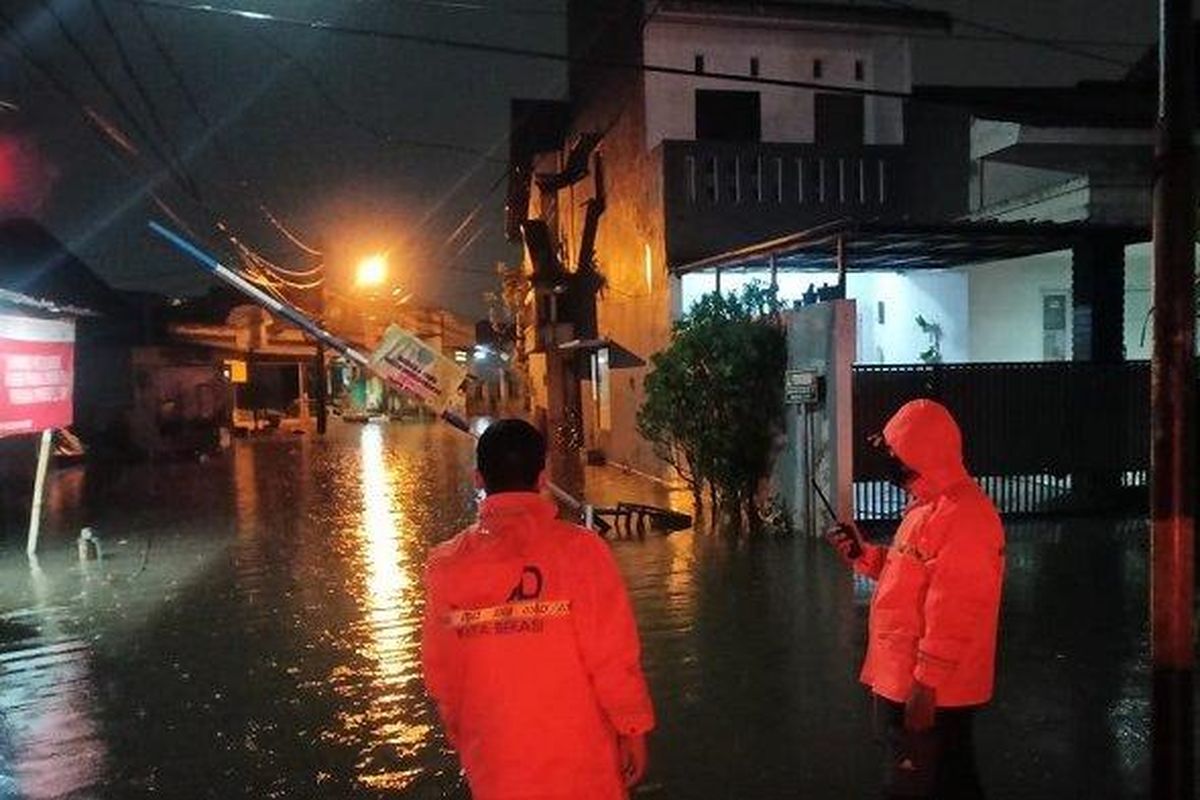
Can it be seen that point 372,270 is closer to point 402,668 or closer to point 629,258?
point 629,258

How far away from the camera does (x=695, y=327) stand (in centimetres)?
1231

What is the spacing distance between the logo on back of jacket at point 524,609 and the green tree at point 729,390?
9477 mm

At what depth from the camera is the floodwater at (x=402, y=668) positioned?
5156 mm

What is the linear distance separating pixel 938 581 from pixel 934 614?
103 millimetres

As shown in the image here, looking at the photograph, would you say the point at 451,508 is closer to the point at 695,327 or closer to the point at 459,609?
the point at 695,327

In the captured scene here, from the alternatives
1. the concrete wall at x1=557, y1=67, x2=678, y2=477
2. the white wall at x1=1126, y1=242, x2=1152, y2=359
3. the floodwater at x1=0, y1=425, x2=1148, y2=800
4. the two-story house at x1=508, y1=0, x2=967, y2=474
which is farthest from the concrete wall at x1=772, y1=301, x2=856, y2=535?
the white wall at x1=1126, y1=242, x2=1152, y2=359

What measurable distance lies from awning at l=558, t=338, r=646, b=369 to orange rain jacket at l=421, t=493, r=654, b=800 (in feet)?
50.4

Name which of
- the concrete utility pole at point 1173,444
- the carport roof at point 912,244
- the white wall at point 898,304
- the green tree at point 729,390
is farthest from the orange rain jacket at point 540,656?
the white wall at point 898,304

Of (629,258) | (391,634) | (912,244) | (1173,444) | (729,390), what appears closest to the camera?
(1173,444)

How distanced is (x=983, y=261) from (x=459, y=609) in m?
14.5

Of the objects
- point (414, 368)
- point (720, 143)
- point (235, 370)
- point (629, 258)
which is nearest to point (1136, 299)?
point (720, 143)

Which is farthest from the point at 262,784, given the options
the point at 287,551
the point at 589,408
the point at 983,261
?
the point at 589,408

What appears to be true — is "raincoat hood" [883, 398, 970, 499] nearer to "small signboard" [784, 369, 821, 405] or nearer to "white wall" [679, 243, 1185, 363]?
"small signboard" [784, 369, 821, 405]

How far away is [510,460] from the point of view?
9.16 ft
